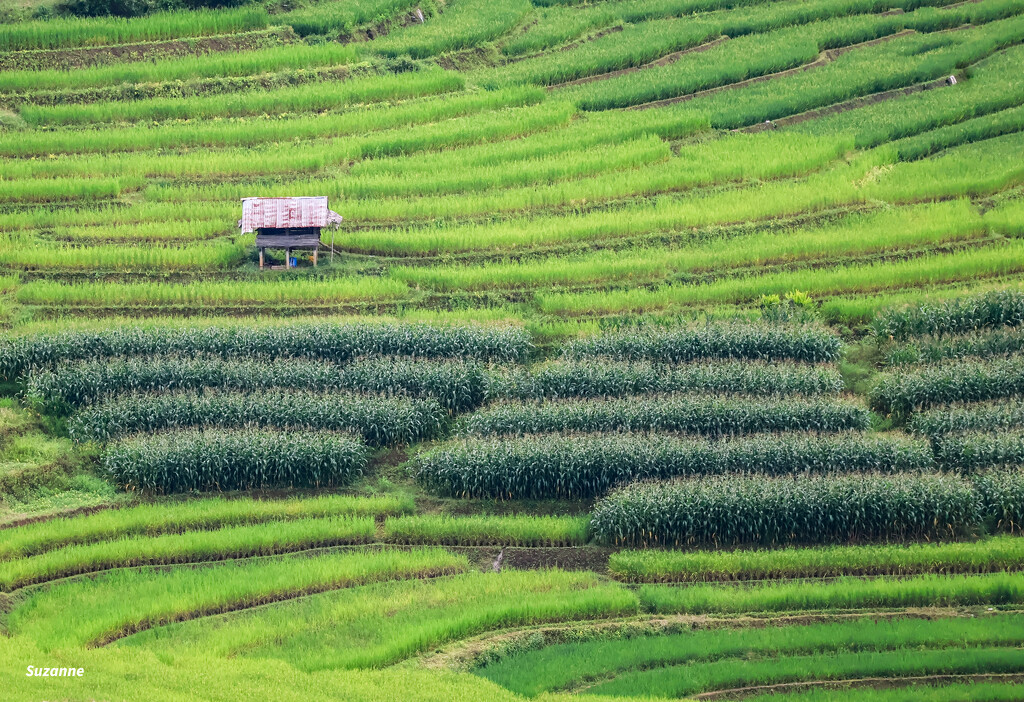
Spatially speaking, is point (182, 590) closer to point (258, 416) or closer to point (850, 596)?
point (258, 416)

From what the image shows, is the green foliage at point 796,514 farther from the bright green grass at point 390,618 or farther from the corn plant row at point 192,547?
the corn plant row at point 192,547

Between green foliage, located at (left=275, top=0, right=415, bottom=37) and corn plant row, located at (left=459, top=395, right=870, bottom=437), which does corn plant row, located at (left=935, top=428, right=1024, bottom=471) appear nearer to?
corn plant row, located at (left=459, top=395, right=870, bottom=437)

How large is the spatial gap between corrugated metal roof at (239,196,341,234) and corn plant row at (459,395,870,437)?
23.0 ft

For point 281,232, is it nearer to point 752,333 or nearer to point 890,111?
point 752,333

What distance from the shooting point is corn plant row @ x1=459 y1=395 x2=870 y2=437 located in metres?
30.4

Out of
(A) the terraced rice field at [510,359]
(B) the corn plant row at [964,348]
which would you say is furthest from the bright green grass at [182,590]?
(B) the corn plant row at [964,348]

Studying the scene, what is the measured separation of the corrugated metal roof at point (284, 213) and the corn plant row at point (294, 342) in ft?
9.97

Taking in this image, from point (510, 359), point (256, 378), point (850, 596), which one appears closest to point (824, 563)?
point (850, 596)

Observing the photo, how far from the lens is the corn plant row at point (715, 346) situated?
107 feet

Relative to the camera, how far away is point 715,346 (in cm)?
3253

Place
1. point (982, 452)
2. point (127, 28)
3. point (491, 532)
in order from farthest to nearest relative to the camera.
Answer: point (127, 28)
point (982, 452)
point (491, 532)

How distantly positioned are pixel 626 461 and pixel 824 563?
420cm

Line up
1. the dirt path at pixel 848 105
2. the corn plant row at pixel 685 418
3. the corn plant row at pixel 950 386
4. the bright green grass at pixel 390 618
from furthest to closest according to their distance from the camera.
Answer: the dirt path at pixel 848 105
the corn plant row at pixel 950 386
the corn plant row at pixel 685 418
the bright green grass at pixel 390 618

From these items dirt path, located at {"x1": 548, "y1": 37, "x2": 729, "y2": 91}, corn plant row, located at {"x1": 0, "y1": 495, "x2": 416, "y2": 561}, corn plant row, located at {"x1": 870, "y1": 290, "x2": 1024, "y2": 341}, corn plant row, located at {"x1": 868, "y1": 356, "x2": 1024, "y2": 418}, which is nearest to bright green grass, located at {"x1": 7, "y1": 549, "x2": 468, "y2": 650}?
corn plant row, located at {"x1": 0, "y1": 495, "x2": 416, "y2": 561}
